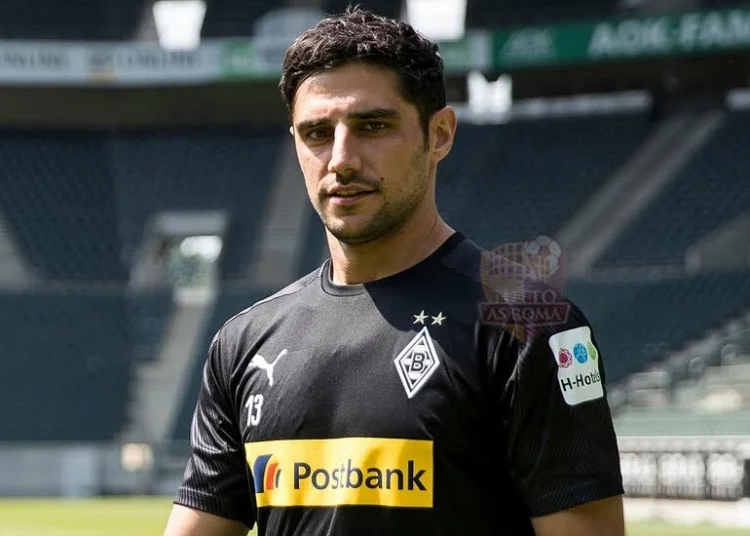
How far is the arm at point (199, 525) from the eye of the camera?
2.50m

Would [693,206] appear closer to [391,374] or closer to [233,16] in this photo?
[233,16]

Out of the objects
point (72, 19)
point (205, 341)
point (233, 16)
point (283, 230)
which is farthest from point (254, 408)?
point (72, 19)

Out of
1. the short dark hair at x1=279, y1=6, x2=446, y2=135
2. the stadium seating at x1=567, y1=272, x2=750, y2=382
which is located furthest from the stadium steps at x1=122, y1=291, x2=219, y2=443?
the short dark hair at x1=279, y1=6, x2=446, y2=135

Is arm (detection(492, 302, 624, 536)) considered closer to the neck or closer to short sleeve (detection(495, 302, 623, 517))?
short sleeve (detection(495, 302, 623, 517))

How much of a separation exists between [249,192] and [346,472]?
26017 mm

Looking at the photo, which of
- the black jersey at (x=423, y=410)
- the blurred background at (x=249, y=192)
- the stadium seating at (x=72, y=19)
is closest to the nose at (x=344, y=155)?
the black jersey at (x=423, y=410)

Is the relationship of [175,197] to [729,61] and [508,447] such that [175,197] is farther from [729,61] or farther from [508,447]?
[508,447]

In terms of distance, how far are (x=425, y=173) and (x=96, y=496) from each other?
2219 centimetres

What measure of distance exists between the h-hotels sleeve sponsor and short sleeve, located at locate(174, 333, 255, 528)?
0.44 feet

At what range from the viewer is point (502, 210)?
2616 centimetres

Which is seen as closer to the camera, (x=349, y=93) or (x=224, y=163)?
(x=349, y=93)

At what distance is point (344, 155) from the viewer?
7.48 feet

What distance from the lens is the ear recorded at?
7.84 feet

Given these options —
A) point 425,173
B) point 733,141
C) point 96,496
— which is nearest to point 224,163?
point 96,496
